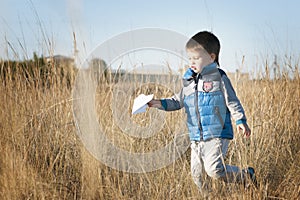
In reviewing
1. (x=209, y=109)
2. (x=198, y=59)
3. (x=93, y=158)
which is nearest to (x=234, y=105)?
(x=209, y=109)

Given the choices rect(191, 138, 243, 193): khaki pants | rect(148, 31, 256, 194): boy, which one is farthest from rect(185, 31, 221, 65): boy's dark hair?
rect(191, 138, 243, 193): khaki pants

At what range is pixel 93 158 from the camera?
217cm

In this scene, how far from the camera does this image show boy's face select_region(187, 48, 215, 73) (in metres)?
2.10

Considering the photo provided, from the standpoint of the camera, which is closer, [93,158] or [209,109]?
[209,109]

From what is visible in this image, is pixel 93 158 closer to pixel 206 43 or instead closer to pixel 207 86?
pixel 207 86

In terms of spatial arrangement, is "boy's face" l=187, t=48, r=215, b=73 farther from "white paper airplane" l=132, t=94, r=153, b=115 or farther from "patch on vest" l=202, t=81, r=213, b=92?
"white paper airplane" l=132, t=94, r=153, b=115

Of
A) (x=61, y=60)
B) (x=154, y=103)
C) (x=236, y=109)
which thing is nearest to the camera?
(x=236, y=109)

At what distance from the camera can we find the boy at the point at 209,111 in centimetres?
203

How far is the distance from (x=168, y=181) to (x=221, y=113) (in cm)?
51

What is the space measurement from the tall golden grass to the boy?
103mm

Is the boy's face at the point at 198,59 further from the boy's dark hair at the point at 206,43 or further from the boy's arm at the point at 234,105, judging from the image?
the boy's arm at the point at 234,105

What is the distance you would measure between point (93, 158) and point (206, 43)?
936mm

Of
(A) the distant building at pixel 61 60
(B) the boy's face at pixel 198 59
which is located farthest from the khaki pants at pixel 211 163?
(A) the distant building at pixel 61 60

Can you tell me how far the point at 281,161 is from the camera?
2428 mm
